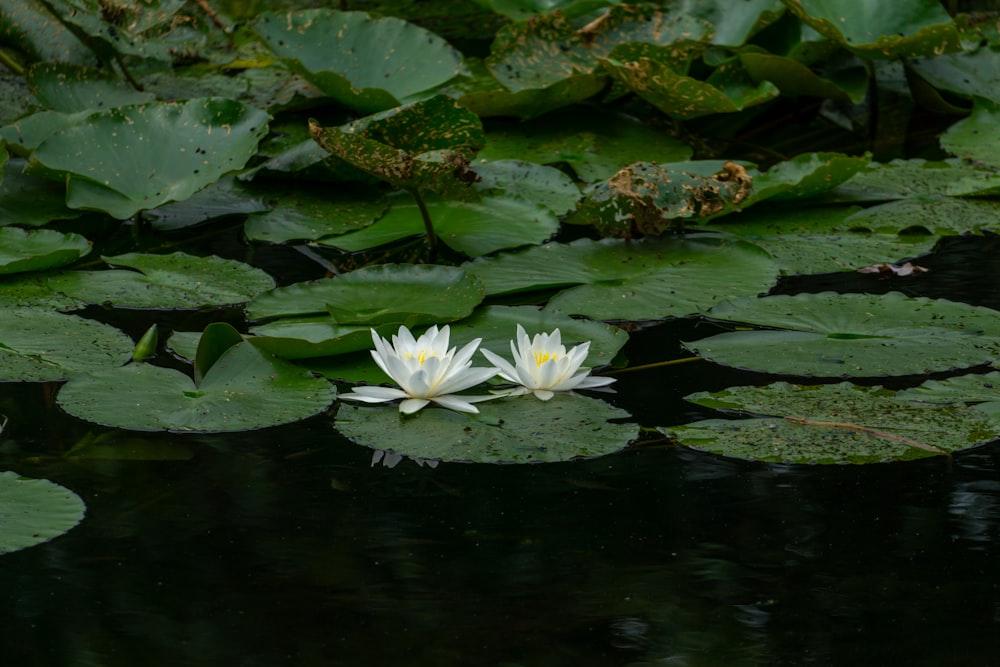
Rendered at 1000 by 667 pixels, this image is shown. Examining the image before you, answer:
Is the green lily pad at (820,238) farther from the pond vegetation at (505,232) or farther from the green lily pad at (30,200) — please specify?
the green lily pad at (30,200)

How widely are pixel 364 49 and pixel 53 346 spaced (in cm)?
169

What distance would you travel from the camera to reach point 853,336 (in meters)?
2.05

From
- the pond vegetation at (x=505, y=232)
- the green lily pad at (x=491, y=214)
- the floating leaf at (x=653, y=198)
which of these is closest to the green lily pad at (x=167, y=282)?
the pond vegetation at (x=505, y=232)

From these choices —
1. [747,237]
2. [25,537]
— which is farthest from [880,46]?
[25,537]

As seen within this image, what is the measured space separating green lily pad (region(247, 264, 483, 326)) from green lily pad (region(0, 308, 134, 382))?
256 mm

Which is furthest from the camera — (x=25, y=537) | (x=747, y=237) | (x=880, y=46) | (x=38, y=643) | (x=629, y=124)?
(x=629, y=124)

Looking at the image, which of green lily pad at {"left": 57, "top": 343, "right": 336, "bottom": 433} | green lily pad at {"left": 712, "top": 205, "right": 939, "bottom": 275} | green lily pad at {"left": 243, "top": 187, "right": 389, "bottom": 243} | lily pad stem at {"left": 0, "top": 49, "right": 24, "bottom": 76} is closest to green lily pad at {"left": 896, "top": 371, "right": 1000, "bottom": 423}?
green lily pad at {"left": 712, "top": 205, "right": 939, "bottom": 275}

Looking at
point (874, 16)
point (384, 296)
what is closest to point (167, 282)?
point (384, 296)

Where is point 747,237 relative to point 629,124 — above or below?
below

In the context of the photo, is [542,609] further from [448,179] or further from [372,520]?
[448,179]

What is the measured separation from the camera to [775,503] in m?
1.53

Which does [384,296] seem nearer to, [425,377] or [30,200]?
[425,377]

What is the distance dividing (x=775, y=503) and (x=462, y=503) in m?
0.39

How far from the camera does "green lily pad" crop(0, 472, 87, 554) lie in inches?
57.1
